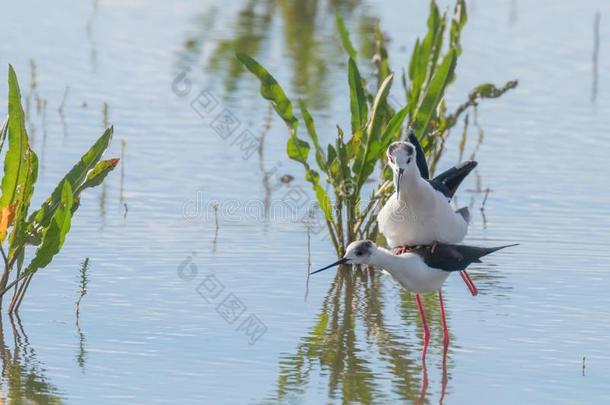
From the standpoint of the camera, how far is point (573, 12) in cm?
1819

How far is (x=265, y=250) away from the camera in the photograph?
915 centimetres

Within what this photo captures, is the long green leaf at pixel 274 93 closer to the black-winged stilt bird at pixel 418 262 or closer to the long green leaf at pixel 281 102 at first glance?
the long green leaf at pixel 281 102

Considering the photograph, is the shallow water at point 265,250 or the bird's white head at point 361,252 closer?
the shallow water at point 265,250

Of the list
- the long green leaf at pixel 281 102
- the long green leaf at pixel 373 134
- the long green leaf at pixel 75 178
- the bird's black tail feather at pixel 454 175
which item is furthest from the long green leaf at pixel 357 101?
the long green leaf at pixel 75 178

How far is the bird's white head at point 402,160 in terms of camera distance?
24.8 feet

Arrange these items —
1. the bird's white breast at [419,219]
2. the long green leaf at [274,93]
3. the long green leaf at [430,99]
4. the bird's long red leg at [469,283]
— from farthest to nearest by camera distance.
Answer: the long green leaf at [430,99], the long green leaf at [274,93], the bird's long red leg at [469,283], the bird's white breast at [419,219]

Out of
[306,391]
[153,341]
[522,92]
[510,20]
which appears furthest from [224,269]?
[510,20]

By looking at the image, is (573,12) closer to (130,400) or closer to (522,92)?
(522,92)

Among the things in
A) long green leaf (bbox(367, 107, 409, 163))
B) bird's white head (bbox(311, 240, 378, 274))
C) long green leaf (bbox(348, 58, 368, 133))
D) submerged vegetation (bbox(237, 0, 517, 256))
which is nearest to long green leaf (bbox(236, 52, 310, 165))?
submerged vegetation (bbox(237, 0, 517, 256))

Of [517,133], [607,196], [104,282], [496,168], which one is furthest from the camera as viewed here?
[517,133]

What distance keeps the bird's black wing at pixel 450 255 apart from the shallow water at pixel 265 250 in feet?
1.42

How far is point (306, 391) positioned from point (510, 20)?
11741 millimetres

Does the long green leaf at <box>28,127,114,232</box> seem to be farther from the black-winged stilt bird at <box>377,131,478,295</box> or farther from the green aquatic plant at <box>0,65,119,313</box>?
the black-winged stilt bird at <box>377,131,478,295</box>

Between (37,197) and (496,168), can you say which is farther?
(496,168)
